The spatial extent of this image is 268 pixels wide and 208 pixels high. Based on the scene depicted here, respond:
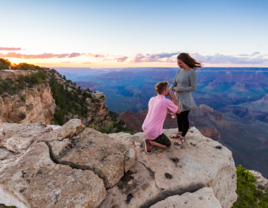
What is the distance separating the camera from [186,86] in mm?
3645

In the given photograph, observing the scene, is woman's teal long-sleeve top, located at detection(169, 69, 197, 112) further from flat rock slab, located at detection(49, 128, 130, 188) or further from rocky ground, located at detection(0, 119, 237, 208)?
flat rock slab, located at detection(49, 128, 130, 188)

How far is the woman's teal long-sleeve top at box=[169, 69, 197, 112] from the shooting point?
138 inches

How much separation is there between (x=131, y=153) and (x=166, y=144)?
Answer: 99cm

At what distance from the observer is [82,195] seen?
1927 mm

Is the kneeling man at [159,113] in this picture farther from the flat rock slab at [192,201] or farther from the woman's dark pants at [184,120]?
the flat rock slab at [192,201]

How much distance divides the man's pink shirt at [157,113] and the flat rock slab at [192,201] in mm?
1338

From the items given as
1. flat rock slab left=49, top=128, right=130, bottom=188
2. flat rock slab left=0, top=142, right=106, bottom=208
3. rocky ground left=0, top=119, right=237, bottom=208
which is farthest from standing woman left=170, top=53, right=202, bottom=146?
flat rock slab left=0, top=142, right=106, bottom=208

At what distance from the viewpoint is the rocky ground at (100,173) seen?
187cm

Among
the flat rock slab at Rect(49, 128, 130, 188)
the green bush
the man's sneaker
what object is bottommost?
the green bush

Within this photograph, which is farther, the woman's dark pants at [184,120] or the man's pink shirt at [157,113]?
the woman's dark pants at [184,120]

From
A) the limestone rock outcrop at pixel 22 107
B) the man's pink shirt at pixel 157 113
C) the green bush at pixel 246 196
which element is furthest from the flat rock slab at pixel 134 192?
the limestone rock outcrop at pixel 22 107

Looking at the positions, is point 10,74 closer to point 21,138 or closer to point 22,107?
point 22,107

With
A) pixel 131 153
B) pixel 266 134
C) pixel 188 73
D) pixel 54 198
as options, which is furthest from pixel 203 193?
pixel 266 134

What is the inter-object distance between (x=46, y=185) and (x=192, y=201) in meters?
2.31
